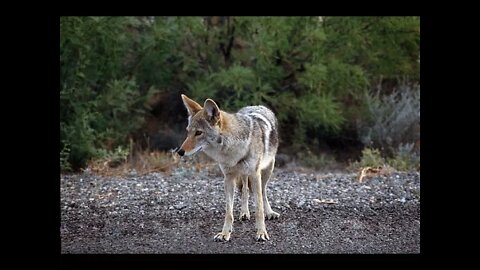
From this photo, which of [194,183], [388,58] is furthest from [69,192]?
[388,58]

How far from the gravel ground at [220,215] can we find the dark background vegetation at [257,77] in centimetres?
228

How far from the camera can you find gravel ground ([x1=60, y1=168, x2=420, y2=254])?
21.0 ft

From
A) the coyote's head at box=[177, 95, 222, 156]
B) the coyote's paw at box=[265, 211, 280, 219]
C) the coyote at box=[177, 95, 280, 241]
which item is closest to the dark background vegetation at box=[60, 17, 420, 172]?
the coyote's paw at box=[265, 211, 280, 219]

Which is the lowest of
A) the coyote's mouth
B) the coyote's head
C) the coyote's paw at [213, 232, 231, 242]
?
the coyote's paw at [213, 232, 231, 242]

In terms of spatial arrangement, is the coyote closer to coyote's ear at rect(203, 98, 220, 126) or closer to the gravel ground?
coyote's ear at rect(203, 98, 220, 126)

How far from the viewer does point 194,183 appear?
8977 mm

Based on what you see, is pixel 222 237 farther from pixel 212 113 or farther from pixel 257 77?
pixel 257 77

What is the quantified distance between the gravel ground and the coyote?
41 centimetres

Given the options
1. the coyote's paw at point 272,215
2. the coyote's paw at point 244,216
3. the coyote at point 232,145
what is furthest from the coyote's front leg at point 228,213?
the coyote's paw at point 272,215

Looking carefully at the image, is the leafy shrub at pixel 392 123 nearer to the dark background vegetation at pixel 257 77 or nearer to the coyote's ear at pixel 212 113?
the dark background vegetation at pixel 257 77

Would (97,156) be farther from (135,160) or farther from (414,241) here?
(414,241)

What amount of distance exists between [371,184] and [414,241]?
247cm

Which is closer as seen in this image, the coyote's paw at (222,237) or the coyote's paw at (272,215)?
the coyote's paw at (222,237)

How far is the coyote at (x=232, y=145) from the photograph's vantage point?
20.1 feet
